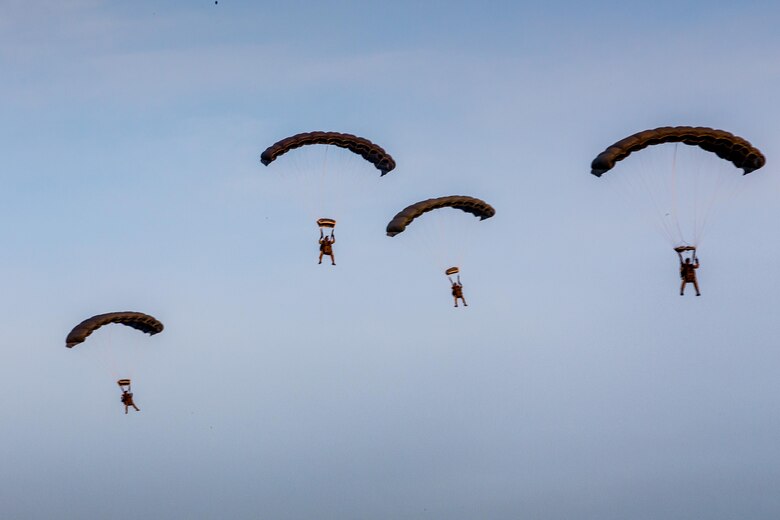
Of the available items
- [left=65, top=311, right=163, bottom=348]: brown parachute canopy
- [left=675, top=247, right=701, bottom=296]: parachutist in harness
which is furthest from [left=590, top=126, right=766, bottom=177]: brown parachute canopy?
[left=65, top=311, right=163, bottom=348]: brown parachute canopy

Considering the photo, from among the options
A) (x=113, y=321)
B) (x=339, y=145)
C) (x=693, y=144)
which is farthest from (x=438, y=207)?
(x=113, y=321)

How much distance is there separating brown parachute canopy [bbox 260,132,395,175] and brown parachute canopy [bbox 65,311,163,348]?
9.81m

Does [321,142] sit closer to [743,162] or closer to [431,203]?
[431,203]

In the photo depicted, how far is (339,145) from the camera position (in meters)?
58.1

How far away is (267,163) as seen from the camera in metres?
56.9

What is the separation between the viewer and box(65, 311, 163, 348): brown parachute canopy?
59.6 m

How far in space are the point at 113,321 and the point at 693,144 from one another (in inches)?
1061

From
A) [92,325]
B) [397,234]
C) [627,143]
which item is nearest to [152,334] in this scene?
[92,325]

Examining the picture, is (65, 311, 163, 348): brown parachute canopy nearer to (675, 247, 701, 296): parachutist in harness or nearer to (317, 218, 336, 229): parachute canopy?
(317, 218, 336, 229): parachute canopy

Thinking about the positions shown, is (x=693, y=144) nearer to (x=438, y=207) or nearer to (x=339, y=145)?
(x=438, y=207)

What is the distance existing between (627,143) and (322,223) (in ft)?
50.0

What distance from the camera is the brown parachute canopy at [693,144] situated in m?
51.0

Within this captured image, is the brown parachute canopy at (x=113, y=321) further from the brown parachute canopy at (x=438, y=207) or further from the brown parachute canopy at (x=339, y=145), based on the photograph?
the brown parachute canopy at (x=438, y=207)

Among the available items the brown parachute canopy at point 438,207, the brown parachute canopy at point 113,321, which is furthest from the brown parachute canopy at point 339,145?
the brown parachute canopy at point 113,321
